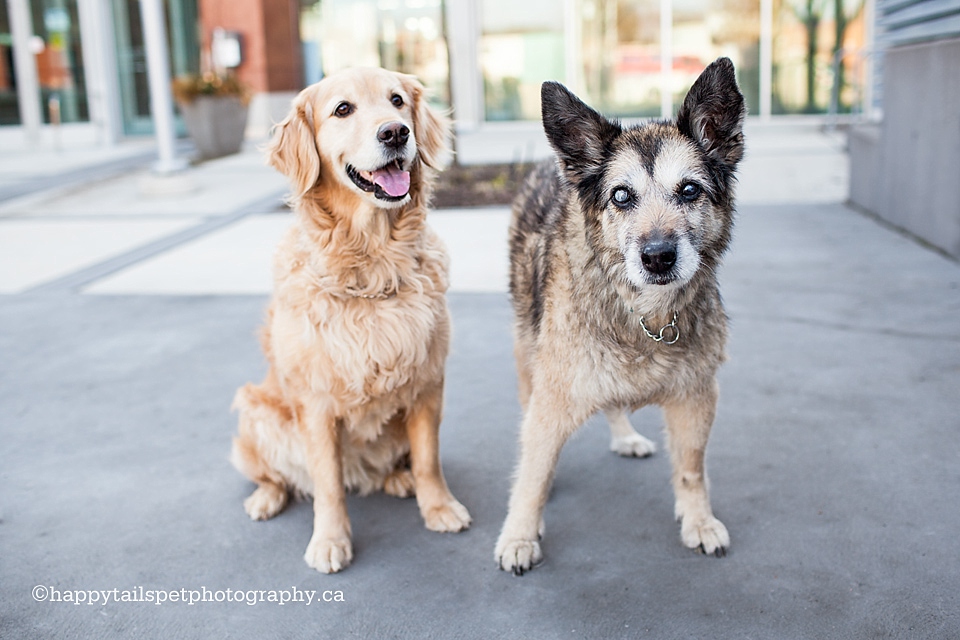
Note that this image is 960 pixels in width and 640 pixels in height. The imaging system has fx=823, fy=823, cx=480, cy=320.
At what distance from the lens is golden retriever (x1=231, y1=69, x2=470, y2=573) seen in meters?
2.98

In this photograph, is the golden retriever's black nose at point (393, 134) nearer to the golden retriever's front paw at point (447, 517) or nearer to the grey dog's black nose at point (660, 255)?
the grey dog's black nose at point (660, 255)

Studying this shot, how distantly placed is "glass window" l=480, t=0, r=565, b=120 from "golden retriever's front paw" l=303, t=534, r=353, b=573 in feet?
49.4

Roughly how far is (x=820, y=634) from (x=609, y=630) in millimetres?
627

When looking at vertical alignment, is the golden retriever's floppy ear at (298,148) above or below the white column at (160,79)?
below

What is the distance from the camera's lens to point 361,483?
3.44m

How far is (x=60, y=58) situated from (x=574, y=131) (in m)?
18.9

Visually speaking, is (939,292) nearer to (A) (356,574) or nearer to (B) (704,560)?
(B) (704,560)

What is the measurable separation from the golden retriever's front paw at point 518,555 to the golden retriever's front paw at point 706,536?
0.54 m

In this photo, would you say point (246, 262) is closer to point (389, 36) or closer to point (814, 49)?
point (389, 36)

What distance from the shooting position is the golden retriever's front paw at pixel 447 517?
316cm

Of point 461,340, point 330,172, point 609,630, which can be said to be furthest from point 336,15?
point 609,630

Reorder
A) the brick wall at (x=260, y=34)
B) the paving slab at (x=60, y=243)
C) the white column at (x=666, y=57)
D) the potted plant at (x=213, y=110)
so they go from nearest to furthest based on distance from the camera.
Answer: the paving slab at (x=60, y=243), the potted plant at (x=213, y=110), the white column at (x=666, y=57), the brick wall at (x=260, y=34)

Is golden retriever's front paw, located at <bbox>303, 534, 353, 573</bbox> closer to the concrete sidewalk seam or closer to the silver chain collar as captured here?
the silver chain collar

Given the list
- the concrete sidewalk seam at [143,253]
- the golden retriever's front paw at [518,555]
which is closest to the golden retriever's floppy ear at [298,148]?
the golden retriever's front paw at [518,555]
